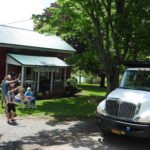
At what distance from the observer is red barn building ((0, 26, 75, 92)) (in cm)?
2442

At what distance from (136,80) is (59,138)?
3.32 meters

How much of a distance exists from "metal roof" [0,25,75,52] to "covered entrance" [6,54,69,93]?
841 mm

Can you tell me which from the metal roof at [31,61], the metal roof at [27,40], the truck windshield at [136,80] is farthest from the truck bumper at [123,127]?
the metal roof at [27,40]

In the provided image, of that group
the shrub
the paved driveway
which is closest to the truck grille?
the paved driveway

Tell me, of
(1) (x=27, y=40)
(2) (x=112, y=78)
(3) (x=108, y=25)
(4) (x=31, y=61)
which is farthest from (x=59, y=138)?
(1) (x=27, y=40)

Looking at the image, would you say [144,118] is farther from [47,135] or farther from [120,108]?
[47,135]

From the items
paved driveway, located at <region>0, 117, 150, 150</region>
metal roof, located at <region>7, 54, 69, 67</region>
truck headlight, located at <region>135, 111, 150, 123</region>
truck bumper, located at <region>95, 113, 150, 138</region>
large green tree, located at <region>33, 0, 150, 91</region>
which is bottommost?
paved driveway, located at <region>0, 117, 150, 150</region>

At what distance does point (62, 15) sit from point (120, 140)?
10.6m

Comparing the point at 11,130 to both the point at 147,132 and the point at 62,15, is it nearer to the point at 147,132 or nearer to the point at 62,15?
the point at 147,132

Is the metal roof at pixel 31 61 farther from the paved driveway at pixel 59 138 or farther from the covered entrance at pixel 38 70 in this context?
the paved driveway at pixel 59 138

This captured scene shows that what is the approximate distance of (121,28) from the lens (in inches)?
672

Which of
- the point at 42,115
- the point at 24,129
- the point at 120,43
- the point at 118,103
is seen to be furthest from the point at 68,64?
the point at 118,103

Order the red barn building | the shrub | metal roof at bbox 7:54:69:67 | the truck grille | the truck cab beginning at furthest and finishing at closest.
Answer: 1. the shrub
2. the red barn building
3. metal roof at bbox 7:54:69:67
4. the truck grille
5. the truck cab

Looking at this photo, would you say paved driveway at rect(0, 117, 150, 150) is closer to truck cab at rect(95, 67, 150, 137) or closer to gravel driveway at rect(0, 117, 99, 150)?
gravel driveway at rect(0, 117, 99, 150)
